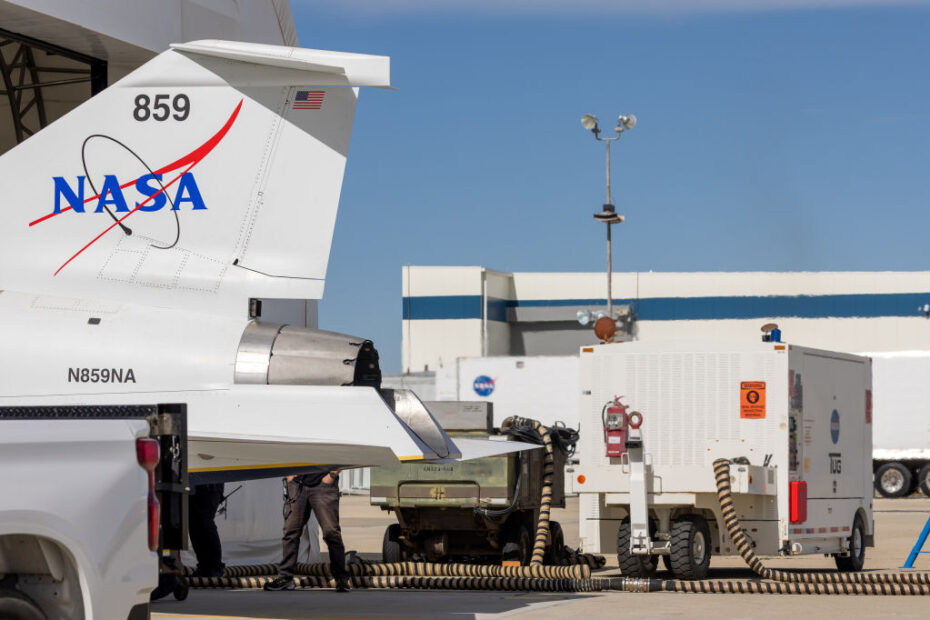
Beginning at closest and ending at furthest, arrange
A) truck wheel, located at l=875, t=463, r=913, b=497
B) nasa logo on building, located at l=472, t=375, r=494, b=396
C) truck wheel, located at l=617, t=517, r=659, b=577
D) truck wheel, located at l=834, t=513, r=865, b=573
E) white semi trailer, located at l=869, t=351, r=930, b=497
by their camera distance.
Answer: truck wheel, located at l=617, t=517, r=659, b=577 → truck wheel, located at l=834, t=513, r=865, b=573 → white semi trailer, located at l=869, t=351, r=930, b=497 → truck wheel, located at l=875, t=463, r=913, b=497 → nasa logo on building, located at l=472, t=375, r=494, b=396

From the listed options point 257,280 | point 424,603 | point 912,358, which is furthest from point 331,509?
point 912,358

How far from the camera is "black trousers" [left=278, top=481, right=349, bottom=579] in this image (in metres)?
13.6

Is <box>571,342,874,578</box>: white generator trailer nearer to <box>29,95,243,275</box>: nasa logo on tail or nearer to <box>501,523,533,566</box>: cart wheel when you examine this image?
<box>501,523,533,566</box>: cart wheel

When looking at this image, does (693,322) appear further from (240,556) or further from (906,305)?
(240,556)

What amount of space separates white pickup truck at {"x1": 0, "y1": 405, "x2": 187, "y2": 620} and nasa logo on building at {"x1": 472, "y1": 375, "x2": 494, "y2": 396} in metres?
32.3

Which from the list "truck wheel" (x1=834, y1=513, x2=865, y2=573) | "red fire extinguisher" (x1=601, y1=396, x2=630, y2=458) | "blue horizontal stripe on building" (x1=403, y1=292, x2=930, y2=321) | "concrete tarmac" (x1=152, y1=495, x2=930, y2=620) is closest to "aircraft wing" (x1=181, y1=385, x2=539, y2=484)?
"concrete tarmac" (x1=152, y1=495, x2=930, y2=620)

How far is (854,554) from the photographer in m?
17.2

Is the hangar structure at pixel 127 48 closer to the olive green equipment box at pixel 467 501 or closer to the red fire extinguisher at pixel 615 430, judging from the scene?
the olive green equipment box at pixel 467 501

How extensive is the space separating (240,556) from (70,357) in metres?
7.30

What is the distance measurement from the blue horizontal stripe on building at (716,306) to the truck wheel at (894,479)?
1897 centimetres

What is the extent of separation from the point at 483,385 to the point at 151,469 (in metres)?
32.6

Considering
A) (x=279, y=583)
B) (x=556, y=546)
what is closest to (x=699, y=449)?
(x=556, y=546)

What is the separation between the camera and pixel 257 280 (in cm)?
1093

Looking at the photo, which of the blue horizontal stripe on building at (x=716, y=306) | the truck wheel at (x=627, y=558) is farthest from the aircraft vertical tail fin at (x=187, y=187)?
the blue horizontal stripe on building at (x=716, y=306)
